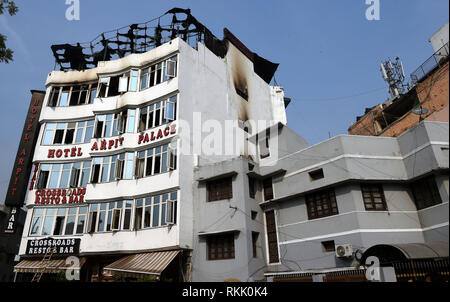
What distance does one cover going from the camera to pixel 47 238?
2072 centimetres

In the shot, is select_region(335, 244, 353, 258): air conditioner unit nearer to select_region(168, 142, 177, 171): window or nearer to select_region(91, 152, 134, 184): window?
select_region(168, 142, 177, 171): window

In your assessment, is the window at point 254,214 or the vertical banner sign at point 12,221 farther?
the vertical banner sign at point 12,221

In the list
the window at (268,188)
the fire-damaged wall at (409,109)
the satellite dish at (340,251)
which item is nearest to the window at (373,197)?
the satellite dish at (340,251)

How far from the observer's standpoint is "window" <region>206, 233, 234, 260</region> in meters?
18.4

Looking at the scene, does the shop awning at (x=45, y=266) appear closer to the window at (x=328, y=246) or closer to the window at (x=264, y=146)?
the window at (x=264, y=146)

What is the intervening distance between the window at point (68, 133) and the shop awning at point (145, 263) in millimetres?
10482

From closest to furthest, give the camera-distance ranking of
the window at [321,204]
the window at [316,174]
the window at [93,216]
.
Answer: the window at [321,204] → the window at [316,174] → the window at [93,216]

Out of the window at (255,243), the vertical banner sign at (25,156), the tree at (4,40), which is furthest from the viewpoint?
the vertical banner sign at (25,156)

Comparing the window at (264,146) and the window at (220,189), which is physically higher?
the window at (264,146)

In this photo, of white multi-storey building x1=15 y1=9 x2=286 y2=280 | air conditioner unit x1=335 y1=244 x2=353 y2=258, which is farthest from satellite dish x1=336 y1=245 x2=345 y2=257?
white multi-storey building x1=15 y1=9 x2=286 y2=280

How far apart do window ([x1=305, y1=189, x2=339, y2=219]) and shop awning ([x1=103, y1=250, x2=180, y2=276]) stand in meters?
8.57

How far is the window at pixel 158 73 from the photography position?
22.3 metres

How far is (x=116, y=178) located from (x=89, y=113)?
6968 mm

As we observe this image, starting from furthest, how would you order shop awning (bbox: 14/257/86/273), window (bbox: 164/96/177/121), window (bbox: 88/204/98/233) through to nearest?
1. window (bbox: 164/96/177/121)
2. window (bbox: 88/204/98/233)
3. shop awning (bbox: 14/257/86/273)
